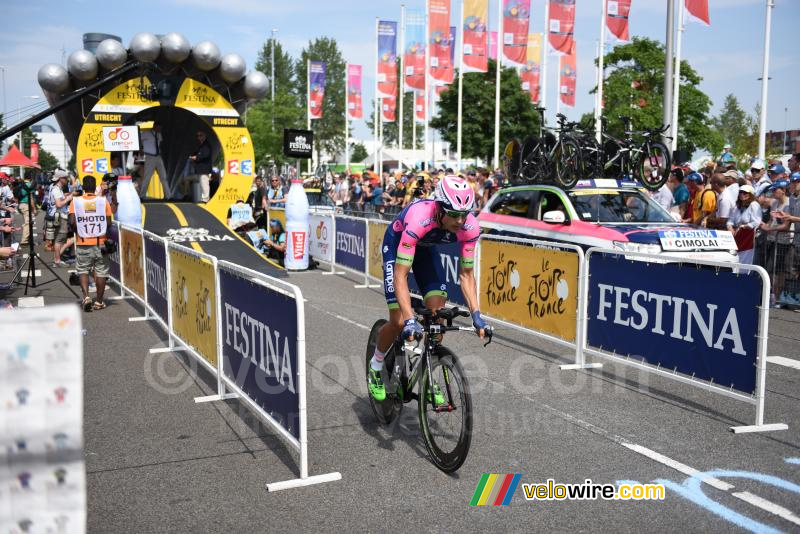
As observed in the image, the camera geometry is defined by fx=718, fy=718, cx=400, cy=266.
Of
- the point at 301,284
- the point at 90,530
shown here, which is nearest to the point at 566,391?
the point at 90,530

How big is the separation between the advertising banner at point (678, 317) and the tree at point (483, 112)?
196 feet

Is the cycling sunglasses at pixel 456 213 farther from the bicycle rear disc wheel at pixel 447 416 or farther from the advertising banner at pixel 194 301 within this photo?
the advertising banner at pixel 194 301

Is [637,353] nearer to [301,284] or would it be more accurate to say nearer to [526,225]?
[526,225]

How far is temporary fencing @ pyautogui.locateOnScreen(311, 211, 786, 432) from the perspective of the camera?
6066mm

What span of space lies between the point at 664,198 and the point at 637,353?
8.02 meters

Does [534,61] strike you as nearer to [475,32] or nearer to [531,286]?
[475,32]

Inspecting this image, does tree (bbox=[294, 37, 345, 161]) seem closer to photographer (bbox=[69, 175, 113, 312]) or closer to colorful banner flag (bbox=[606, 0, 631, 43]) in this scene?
colorful banner flag (bbox=[606, 0, 631, 43])

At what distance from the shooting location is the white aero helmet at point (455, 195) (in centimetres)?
501

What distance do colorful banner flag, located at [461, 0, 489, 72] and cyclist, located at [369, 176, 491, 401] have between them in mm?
28045

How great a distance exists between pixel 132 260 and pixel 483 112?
194 ft

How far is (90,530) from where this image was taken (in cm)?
421

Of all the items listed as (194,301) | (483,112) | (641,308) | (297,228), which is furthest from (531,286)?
(483,112)

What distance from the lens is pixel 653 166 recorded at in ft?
41.8

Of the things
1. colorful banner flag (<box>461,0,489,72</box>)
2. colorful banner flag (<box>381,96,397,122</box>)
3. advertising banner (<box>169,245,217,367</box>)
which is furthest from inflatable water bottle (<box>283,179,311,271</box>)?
colorful banner flag (<box>381,96,397,122</box>)
